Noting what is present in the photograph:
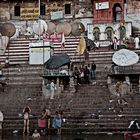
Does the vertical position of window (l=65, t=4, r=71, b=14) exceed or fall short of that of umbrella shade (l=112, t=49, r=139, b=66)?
it exceeds it

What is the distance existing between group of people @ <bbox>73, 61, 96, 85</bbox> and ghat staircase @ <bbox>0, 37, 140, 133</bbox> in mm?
444

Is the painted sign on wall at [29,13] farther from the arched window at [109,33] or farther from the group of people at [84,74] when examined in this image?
the group of people at [84,74]

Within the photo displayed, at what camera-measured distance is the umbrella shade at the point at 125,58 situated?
3057 cm

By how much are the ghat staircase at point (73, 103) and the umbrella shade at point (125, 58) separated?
5.01ft

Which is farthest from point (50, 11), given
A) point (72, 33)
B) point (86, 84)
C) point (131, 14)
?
point (86, 84)

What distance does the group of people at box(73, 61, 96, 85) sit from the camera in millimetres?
31391

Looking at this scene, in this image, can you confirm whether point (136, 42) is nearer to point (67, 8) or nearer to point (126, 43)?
point (126, 43)

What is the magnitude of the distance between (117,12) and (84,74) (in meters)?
16.1

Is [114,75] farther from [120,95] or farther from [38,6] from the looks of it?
[38,6]

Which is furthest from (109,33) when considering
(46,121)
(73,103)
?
(46,121)

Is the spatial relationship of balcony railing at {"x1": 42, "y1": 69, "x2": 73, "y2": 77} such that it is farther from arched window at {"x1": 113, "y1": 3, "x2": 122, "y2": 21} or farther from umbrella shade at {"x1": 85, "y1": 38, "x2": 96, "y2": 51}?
arched window at {"x1": 113, "y1": 3, "x2": 122, "y2": 21}

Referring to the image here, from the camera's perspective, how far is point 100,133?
81.9ft

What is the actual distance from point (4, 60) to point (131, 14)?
1309 cm

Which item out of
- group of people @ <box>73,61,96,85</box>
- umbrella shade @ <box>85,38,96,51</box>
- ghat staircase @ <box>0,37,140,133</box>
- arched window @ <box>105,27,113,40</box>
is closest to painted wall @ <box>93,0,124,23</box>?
arched window @ <box>105,27,113,40</box>
